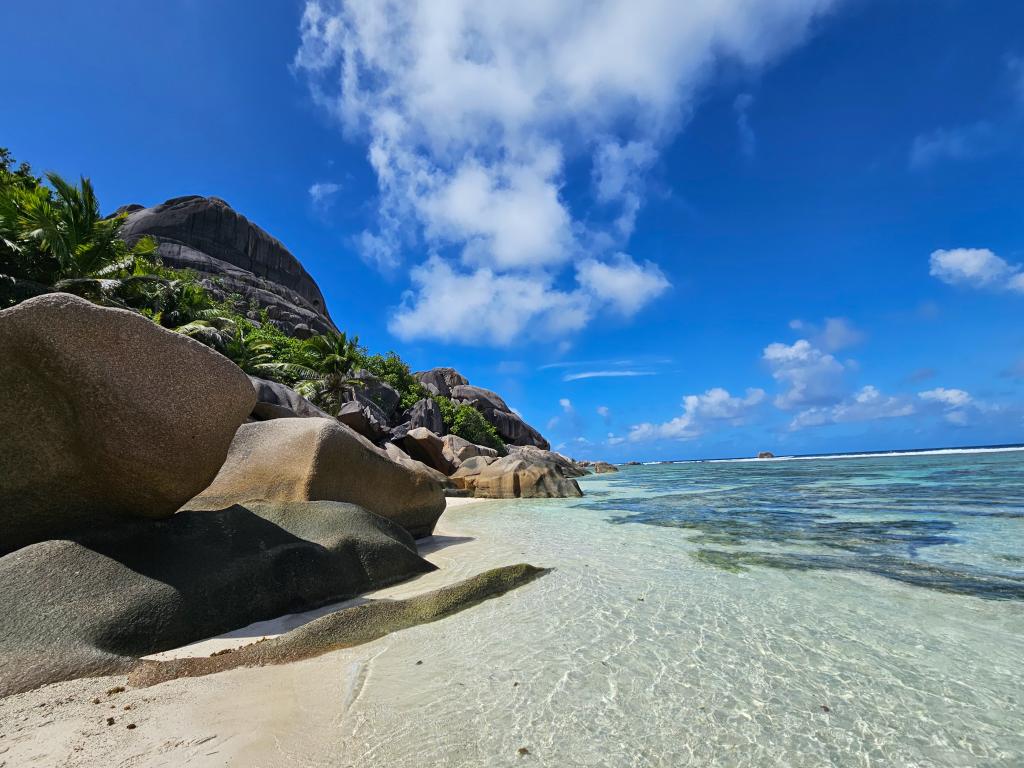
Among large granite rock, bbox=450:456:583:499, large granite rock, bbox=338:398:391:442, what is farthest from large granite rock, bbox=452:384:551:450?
large granite rock, bbox=450:456:583:499

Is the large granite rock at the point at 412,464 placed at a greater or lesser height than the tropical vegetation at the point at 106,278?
lesser

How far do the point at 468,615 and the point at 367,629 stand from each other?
1.03 meters

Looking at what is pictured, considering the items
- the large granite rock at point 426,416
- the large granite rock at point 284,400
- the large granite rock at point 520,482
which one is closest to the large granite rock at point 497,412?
the large granite rock at point 426,416

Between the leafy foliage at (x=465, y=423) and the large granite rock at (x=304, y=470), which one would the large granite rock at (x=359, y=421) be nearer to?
the leafy foliage at (x=465, y=423)

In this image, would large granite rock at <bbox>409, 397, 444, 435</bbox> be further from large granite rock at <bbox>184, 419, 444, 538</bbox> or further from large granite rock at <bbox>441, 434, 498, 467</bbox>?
large granite rock at <bbox>184, 419, 444, 538</bbox>

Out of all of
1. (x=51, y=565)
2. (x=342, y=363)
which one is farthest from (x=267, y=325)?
(x=51, y=565)

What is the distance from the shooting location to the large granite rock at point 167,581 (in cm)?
333

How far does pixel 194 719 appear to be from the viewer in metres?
2.75

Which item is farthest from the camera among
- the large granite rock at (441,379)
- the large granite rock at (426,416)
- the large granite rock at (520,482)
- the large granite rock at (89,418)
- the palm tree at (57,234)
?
the large granite rock at (441,379)

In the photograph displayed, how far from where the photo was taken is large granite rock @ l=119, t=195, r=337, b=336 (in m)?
44.7

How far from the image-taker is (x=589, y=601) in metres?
5.23

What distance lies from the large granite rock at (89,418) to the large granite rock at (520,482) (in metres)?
15.4

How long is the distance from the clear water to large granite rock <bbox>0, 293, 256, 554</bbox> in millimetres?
2796

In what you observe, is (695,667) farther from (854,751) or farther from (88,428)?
(88,428)
